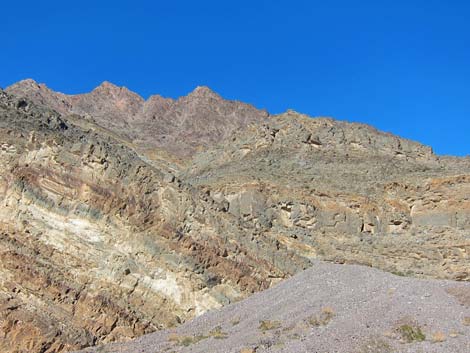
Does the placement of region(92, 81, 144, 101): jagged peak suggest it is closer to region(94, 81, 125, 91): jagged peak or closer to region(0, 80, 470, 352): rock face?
region(94, 81, 125, 91): jagged peak

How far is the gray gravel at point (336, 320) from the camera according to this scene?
49.2 ft

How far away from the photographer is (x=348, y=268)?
79.9ft

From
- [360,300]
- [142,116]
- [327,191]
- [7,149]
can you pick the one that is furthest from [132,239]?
[142,116]

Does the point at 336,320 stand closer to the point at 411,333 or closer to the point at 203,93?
the point at 411,333

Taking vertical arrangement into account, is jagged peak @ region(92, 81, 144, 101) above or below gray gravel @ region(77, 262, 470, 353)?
above

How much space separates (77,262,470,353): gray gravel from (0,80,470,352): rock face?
5.77 ft

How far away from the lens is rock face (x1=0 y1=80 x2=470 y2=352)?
1953 cm

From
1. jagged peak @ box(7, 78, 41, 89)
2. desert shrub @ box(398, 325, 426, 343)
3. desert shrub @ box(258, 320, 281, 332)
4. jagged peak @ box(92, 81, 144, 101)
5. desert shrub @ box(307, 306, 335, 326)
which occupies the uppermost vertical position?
jagged peak @ box(92, 81, 144, 101)

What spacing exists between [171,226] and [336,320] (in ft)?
30.3

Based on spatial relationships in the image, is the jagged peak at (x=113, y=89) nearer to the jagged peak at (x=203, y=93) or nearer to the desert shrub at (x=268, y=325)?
the jagged peak at (x=203, y=93)

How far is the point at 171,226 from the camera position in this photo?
2353cm

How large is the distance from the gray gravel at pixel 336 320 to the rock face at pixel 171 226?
1759 mm

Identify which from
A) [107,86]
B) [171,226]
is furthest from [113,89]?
[171,226]

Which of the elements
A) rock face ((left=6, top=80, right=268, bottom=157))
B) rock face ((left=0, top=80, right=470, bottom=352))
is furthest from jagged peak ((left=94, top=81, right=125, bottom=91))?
rock face ((left=0, top=80, right=470, bottom=352))
